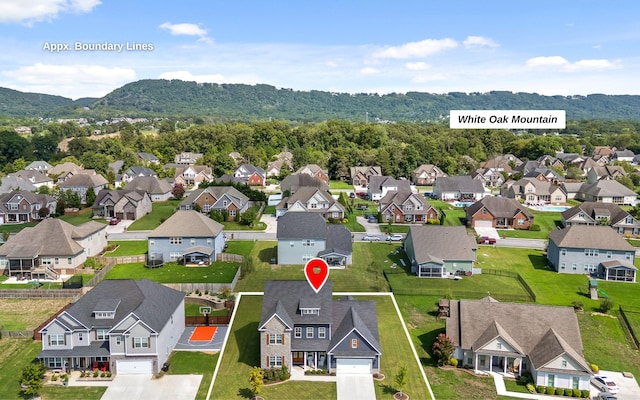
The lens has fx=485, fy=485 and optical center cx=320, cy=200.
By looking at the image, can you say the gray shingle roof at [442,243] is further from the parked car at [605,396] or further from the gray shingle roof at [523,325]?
the parked car at [605,396]

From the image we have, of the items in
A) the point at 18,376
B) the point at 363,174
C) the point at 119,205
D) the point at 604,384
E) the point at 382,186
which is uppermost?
the point at 363,174

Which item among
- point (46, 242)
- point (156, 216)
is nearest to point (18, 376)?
point (46, 242)

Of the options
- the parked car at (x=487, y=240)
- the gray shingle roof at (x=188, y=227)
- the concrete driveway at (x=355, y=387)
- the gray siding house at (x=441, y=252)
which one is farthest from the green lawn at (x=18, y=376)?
the parked car at (x=487, y=240)

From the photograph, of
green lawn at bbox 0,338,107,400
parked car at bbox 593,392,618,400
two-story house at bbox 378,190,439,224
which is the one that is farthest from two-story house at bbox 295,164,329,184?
parked car at bbox 593,392,618,400

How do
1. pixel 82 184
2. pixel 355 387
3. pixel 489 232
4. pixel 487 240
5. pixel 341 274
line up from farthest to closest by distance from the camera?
1. pixel 82 184
2. pixel 489 232
3. pixel 487 240
4. pixel 341 274
5. pixel 355 387

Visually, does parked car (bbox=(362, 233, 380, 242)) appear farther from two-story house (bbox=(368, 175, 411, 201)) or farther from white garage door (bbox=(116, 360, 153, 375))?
white garage door (bbox=(116, 360, 153, 375))

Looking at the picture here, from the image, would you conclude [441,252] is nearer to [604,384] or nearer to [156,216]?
[604,384]
